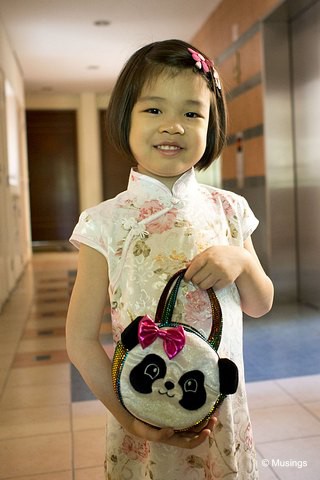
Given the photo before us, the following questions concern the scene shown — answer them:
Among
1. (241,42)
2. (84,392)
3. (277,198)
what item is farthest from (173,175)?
(241,42)

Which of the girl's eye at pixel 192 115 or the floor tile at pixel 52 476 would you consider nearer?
the girl's eye at pixel 192 115

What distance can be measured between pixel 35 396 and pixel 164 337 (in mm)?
2231

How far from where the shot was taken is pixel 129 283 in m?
1.02

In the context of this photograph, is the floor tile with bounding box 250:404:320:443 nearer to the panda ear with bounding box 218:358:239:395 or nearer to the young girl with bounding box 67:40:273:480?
the young girl with bounding box 67:40:273:480

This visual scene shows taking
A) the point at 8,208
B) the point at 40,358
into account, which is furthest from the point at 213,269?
the point at 8,208

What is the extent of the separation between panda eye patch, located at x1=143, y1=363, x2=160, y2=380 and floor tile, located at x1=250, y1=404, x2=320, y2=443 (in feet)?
5.03

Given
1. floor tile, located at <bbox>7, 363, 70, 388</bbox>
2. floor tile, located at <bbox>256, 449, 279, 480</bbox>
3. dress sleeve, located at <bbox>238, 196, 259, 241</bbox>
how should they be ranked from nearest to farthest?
dress sleeve, located at <bbox>238, 196, 259, 241</bbox> → floor tile, located at <bbox>256, 449, 279, 480</bbox> → floor tile, located at <bbox>7, 363, 70, 388</bbox>

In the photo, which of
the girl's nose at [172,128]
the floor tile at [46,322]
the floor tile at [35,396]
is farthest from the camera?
the floor tile at [46,322]

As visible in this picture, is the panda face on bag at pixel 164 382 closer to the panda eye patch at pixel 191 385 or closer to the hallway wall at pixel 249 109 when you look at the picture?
the panda eye patch at pixel 191 385

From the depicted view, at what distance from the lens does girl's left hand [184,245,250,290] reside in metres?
0.94

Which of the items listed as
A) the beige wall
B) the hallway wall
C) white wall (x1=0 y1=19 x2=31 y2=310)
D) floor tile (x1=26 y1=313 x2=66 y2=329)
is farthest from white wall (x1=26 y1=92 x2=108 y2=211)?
floor tile (x1=26 y1=313 x2=66 y2=329)

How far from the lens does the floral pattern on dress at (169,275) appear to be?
1021 mm

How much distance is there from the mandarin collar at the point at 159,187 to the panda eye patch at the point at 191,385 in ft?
1.18

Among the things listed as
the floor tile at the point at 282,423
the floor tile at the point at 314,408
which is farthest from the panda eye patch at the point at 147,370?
the floor tile at the point at 314,408
